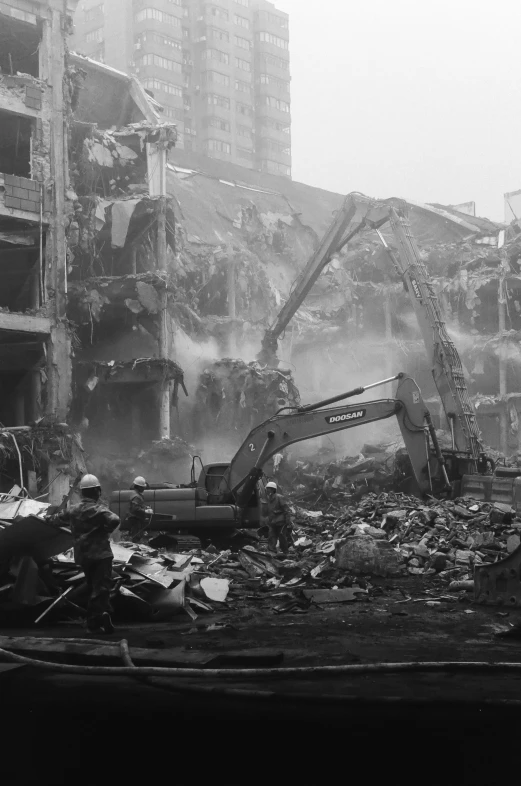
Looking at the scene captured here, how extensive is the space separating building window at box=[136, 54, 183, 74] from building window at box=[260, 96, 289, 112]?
10.8 m

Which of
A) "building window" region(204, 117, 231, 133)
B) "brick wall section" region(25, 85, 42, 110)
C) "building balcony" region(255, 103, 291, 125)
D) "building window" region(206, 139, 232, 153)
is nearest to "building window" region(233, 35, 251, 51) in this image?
"building balcony" region(255, 103, 291, 125)

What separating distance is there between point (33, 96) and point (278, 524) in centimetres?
1451

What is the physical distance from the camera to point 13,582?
8516 millimetres

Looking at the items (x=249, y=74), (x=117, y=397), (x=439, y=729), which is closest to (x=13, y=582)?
(x=439, y=729)

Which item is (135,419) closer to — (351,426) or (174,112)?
(351,426)

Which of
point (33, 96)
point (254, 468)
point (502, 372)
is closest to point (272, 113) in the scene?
point (502, 372)

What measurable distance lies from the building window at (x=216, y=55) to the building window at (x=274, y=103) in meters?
5.57

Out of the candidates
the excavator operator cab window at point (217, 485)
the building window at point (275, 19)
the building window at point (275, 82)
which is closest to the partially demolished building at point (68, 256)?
the excavator operator cab window at point (217, 485)

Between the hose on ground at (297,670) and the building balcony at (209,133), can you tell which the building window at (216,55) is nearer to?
the building balcony at (209,133)

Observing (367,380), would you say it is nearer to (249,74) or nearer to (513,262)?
(513,262)

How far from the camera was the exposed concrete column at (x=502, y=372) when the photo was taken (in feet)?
113

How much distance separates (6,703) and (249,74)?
78814 mm

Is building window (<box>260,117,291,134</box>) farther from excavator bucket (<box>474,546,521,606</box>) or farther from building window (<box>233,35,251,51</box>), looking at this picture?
excavator bucket (<box>474,546,521,606</box>)

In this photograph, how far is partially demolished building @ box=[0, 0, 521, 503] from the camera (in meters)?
21.6
